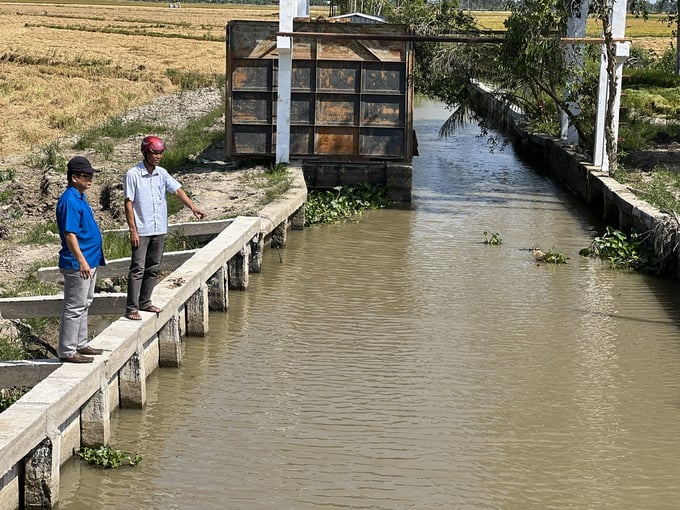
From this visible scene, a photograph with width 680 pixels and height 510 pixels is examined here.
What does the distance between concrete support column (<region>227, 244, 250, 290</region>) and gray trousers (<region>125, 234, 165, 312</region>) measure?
159 inches

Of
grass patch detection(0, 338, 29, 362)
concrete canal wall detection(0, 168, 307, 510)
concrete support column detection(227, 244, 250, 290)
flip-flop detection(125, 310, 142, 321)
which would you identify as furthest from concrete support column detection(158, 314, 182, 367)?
concrete support column detection(227, 244, 250, 290)

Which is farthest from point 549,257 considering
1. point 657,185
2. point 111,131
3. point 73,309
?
point 111,131

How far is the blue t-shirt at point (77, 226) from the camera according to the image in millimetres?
8227

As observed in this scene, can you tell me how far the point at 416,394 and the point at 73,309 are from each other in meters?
Answer: 3.25

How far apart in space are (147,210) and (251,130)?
36.0 ft

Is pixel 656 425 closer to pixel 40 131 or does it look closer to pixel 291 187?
pixel 291 187

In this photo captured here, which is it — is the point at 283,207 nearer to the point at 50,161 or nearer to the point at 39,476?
the point at 50,161

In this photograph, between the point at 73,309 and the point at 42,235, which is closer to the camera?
the point at 73,309

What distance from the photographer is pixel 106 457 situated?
8266 millimetres

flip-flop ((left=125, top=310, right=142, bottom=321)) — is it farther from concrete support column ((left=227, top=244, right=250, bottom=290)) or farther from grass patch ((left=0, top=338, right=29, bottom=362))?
concrete support column ((left=227, top=244, right=250, bottom=290))

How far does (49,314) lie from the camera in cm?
1009

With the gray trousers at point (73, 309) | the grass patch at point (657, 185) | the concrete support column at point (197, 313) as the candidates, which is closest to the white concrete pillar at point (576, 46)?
the grass patch at point (657, 185)

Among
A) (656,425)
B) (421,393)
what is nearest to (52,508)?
(421,393)

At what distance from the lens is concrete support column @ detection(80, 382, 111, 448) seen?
8.38 m
